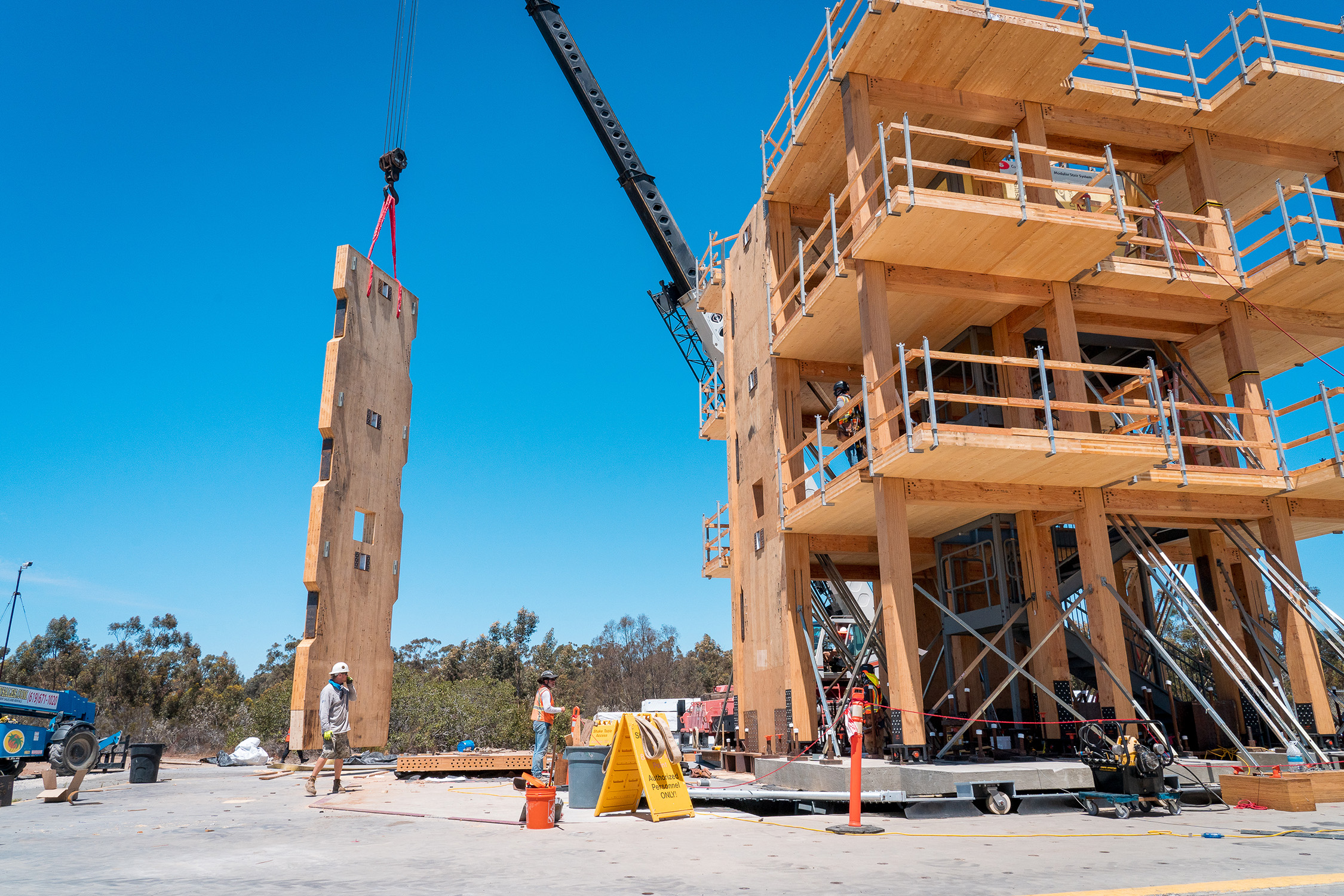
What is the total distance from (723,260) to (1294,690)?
14.8 meters

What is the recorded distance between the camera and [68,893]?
4949mm

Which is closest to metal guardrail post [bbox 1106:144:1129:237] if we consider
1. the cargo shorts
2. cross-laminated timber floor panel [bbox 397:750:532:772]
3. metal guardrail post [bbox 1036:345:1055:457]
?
metal guardrail post [bbox 1036:345:1055:457]

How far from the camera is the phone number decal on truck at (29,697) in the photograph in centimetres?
1577

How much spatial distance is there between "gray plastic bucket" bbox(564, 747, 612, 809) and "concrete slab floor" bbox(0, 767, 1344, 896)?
20.1 inches

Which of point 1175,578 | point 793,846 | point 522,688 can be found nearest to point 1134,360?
point 1175,578

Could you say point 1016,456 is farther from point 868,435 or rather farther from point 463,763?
point 463,763

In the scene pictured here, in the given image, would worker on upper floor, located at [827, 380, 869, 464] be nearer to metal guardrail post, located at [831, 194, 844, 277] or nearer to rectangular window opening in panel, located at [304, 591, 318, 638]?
metal guardrail post, located at [831, 194, 844, 277]

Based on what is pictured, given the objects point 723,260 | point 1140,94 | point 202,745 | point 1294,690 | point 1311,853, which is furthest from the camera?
point 202,745

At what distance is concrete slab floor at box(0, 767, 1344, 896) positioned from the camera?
5.51 m

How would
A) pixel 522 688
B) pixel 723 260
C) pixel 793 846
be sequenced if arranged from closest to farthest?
1. pixel 793 846
2. pixel 723 260
3. pixel 522 688

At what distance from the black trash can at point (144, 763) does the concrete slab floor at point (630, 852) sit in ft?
12.5

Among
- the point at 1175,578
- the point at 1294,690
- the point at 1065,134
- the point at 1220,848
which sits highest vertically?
the point at 1065,134

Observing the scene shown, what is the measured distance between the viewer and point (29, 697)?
640 inches

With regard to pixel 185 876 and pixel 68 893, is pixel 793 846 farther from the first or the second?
pixel 68 893
